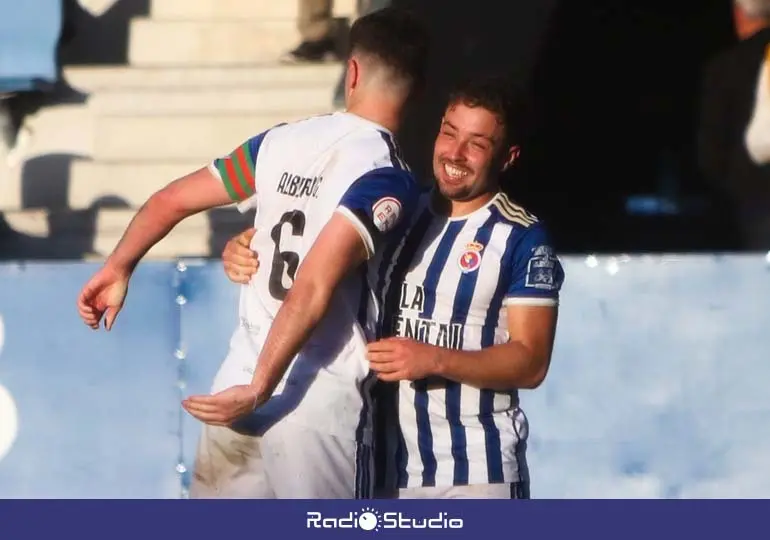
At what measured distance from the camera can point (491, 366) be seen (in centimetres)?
275

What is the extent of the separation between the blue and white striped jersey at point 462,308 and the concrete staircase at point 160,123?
546 millimetres

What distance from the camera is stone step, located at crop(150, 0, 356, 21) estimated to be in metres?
3.32

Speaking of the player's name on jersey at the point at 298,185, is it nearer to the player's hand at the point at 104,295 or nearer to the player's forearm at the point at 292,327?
the player's forearm at the point at 292,327

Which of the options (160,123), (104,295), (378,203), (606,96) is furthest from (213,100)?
(606,96)

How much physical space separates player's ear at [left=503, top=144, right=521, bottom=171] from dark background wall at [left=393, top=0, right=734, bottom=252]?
0.35 ft

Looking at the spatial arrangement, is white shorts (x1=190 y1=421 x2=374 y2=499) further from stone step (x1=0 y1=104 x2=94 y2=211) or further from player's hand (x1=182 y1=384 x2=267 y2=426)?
stone step (x1=0 y1=104 x2=94 y2=211)

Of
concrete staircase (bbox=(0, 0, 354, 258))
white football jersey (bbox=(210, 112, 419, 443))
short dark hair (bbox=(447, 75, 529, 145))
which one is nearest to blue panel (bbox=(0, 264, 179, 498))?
concrete staircase (bbox=(0, 0, 354, 258))

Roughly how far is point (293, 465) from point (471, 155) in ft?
2.46

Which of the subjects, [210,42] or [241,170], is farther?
[210,42]

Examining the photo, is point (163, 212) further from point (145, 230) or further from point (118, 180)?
point (118, 180)

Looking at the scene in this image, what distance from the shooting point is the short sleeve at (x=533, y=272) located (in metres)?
2.79

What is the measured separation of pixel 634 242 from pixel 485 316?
441 mm

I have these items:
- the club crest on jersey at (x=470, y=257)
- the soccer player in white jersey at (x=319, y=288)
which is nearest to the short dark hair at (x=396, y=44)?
the soccer player in white jersey at (x=319, y=288)
